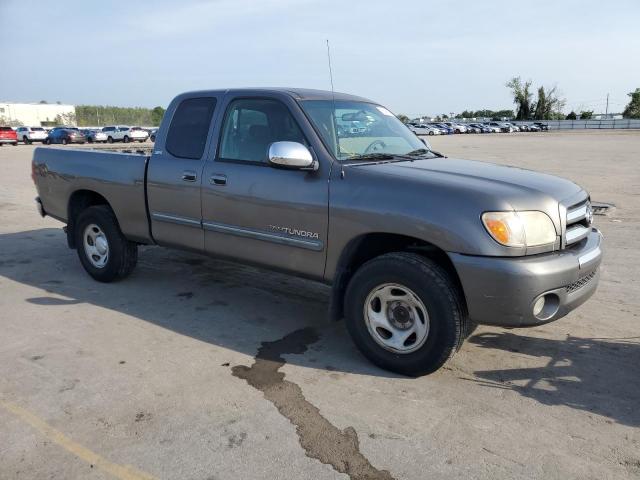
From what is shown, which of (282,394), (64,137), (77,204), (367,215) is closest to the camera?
(282,394)

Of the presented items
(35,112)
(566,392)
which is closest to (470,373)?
(566,392)

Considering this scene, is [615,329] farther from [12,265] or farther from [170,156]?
[12,265]

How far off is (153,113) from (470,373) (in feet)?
293

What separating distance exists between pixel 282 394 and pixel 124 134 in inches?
1787

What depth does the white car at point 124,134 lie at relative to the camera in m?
45.0

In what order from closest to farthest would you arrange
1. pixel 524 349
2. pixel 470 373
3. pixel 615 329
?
pixel 470 373
pixel 524 349
pixel 615 329

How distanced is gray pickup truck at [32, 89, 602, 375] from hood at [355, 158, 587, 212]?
0.5 inches

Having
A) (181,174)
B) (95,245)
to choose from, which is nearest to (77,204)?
(95,245)

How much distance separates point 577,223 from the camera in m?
3.84

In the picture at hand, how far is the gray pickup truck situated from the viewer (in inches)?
132

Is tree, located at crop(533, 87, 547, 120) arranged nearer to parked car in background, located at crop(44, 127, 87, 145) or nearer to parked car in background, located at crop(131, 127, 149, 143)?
parked car in background, located at crop(131, 127, 149, 143)

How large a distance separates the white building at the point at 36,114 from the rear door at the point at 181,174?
82716 millimetres

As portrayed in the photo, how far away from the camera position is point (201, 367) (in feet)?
12.6

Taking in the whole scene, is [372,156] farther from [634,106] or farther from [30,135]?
[634,106]
